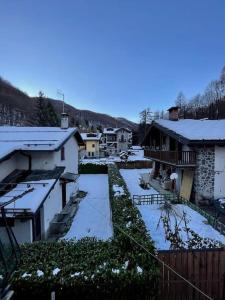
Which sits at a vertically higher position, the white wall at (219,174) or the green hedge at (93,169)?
the white wall at (219,174)

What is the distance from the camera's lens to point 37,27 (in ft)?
59.0

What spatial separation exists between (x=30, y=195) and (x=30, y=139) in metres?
6.02

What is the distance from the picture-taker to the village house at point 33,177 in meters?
10.7

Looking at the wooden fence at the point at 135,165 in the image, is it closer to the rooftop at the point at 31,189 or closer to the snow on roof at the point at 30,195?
the rooftop at the point at 31,189

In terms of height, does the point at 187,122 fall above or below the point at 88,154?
above

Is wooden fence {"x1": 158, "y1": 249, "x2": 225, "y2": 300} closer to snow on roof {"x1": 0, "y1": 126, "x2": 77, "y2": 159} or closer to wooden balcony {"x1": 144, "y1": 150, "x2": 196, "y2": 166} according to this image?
snow on roof {"x1": 0, "y1": 126, "x2": 77, "y2": 159}

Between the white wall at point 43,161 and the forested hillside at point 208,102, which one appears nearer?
the white wall at point 43,161

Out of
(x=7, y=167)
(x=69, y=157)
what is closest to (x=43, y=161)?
(x=7, y=167)

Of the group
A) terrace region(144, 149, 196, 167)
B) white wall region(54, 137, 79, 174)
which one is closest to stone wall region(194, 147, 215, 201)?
terrace region(144, 149, 196, 167)

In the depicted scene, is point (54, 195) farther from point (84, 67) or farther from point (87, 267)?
point (84, 67)

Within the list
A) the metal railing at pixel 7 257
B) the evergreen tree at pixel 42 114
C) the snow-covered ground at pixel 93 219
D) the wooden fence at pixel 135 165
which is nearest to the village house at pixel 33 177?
the snow-covered ground at pixel 93 219

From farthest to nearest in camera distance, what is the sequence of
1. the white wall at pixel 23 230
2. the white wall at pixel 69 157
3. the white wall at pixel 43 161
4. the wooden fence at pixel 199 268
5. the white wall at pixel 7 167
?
the white wall at pixel 69 157 → the white wall at pixel 43 161 → the white wall at pixel 7 167 → the white wall at pixel 23 230 → the wooden fence at pixel 199 268

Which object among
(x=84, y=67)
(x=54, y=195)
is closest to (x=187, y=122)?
(x=84, y=67)

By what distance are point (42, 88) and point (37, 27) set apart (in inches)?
1862
